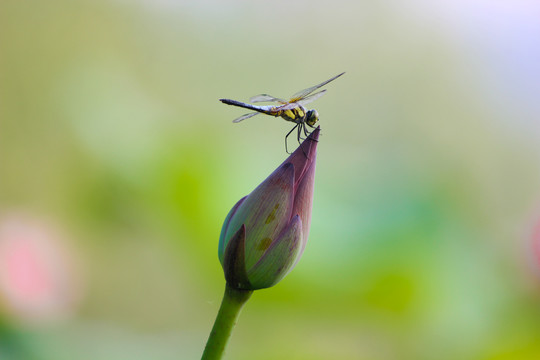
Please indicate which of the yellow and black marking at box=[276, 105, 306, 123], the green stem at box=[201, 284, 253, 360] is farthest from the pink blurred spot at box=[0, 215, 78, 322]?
the green stem at box=[201, 284, 253, 360]

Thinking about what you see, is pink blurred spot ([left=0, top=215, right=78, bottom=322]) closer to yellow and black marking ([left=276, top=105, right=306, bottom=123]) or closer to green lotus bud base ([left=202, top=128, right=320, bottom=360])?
yellow and black marking ([left=276, top=105, right=306, bottom=123])

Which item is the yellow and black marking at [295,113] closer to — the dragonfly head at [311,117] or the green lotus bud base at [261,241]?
the dragonfly head at [311,117]

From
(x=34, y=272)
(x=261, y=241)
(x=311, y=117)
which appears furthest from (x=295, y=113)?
(x=34, y=272)

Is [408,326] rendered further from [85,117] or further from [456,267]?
[85,117]

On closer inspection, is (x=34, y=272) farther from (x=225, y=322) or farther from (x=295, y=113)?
(x=225, y=322)

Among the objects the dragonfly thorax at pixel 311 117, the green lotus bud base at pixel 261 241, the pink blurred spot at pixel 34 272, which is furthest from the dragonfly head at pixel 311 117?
the pink blurred spot at pixel 34 272

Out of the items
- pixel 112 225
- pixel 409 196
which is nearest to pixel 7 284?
pixel 112 225
